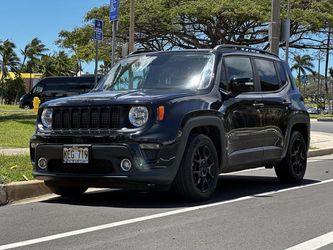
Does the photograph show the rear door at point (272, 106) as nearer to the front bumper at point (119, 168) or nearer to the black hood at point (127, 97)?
the black hood at point (127, 97)

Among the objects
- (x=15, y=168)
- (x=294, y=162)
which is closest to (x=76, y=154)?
(x=15, y=168)

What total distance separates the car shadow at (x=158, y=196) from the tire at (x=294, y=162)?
0.56 feet

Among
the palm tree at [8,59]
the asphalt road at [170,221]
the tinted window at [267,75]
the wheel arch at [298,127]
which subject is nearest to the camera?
the asphalt road at [170,221]

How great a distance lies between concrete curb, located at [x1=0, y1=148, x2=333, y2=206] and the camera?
750 centimetres

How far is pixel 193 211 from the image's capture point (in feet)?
22.6

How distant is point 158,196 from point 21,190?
1869 mm

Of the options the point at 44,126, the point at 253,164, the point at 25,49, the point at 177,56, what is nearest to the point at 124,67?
the point at 177,56

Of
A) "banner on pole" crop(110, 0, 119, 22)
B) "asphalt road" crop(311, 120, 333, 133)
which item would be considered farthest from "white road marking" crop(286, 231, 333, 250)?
"asphalt road" crop(311, 120, 333, 133)

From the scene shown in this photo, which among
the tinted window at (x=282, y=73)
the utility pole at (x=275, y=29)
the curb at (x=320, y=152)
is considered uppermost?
the utility pole at (x=275, y=29)

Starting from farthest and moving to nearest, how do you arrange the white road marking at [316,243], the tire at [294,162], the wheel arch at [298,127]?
the tire at [294,162]
the wheel arch at [298,127]
the white road marking at [316,243]

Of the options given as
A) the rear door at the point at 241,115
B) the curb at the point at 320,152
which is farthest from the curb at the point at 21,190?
the curb at the point at 320,152

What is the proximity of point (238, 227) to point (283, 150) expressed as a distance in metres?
3.41

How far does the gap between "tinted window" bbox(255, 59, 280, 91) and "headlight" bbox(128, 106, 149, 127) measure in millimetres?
2704

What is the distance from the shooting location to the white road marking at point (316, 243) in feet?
17.4
